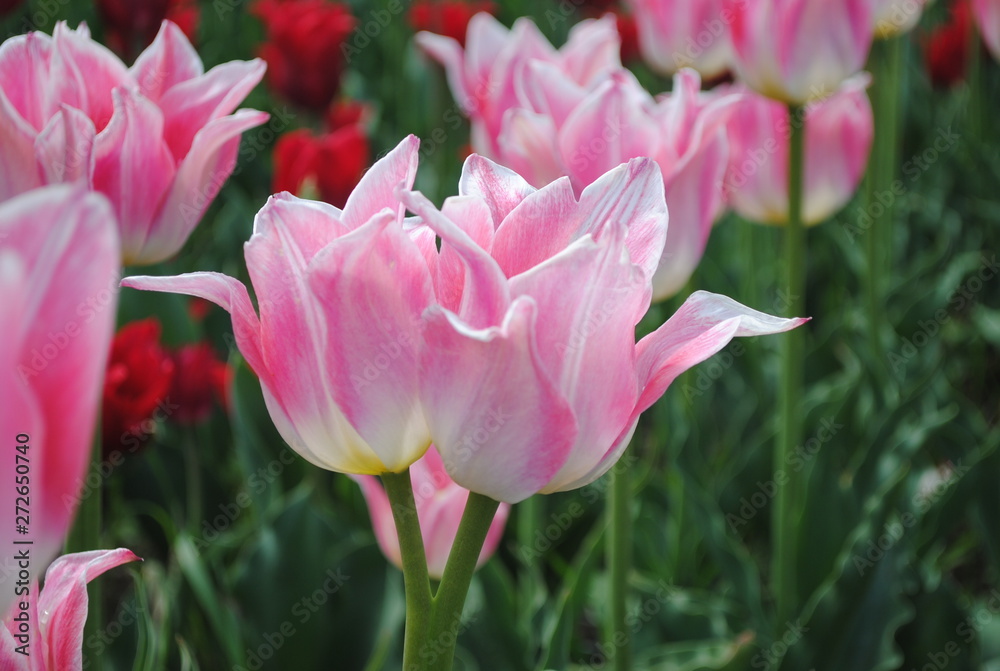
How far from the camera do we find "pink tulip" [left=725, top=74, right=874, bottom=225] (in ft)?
3.94

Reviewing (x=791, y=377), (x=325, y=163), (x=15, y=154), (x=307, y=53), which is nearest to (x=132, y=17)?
(x=307, y=53)

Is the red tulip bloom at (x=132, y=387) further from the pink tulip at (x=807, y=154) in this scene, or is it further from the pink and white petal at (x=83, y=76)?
the pink tulip at (x=807, y=154)

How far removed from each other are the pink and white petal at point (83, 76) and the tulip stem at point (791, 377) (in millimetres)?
651

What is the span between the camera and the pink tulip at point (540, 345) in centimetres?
36

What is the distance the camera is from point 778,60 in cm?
103

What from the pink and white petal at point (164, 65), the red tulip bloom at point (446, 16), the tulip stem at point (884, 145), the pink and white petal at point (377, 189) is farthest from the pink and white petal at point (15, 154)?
the red tulip bloom at point (446, 16)

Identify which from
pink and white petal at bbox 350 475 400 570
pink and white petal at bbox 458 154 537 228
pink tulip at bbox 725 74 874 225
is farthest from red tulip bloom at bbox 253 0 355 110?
pink and white petal at bbox 458 154 537 228

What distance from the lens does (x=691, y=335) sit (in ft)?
1.32

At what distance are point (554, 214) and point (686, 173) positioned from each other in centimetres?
47

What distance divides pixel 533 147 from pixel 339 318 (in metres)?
0.52

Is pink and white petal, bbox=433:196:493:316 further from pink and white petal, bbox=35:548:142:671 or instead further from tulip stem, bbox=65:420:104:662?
tulip stem, bbox=65:420:104:662

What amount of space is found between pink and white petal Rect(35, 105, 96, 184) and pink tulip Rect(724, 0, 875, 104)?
0.69m

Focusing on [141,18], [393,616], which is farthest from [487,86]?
[141,18]

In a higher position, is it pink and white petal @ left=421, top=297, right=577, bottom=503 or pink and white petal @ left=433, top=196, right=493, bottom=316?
pink and white petal @ left=433, top=196, right=493, bottom=316
